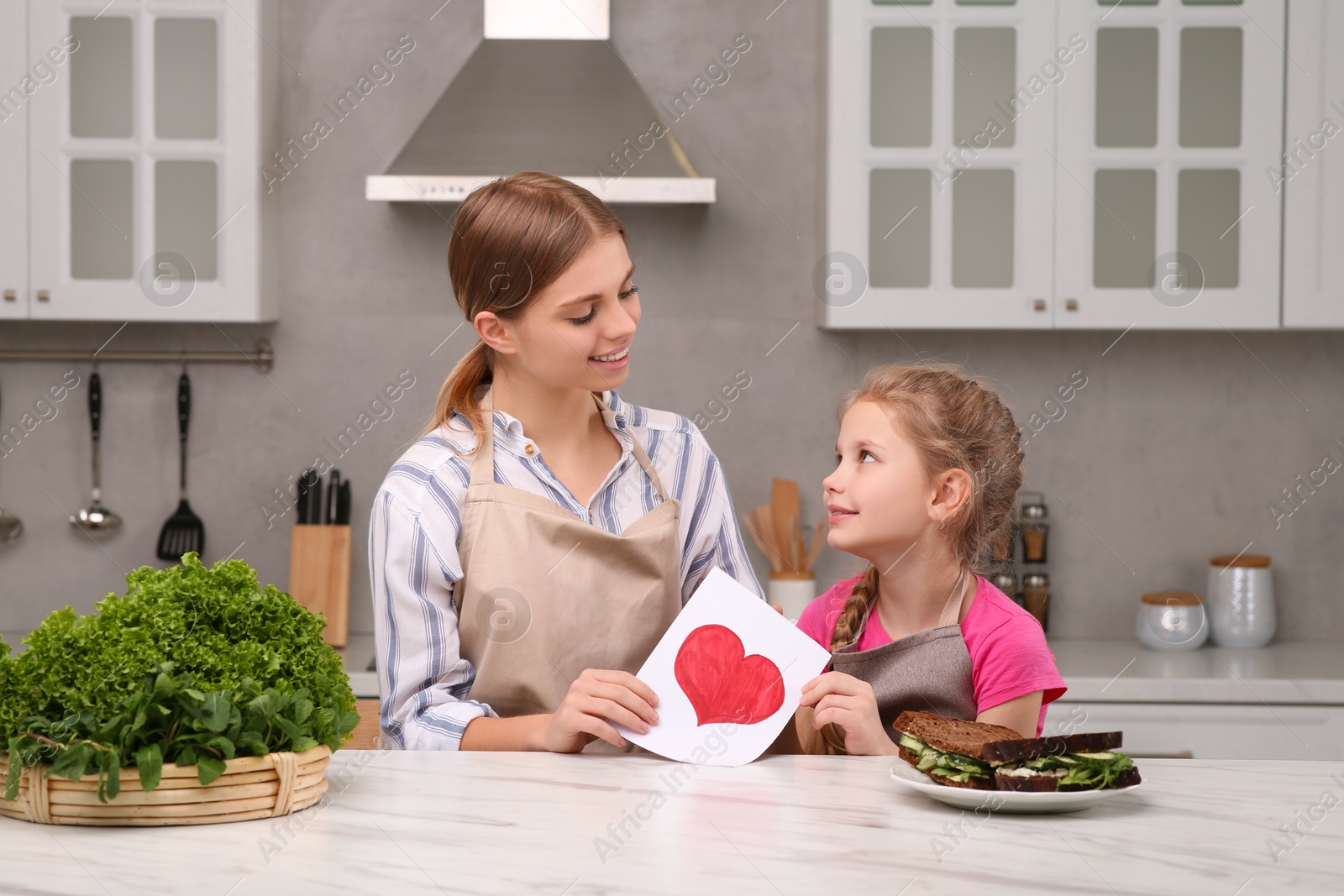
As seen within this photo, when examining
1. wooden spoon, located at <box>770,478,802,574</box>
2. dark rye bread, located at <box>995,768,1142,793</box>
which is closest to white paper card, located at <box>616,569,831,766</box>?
dark rye bread, located at <box>995,768,1142,793</box>

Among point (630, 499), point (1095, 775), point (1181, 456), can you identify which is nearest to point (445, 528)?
point (630, 499)

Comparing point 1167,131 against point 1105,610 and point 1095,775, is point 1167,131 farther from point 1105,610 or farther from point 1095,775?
point 1095,775

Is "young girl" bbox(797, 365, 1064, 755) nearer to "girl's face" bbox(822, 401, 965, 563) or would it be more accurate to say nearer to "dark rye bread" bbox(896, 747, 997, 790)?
"girl's face" bbox(822, 401, 965, 563)

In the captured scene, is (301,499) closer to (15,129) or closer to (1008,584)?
(15,129)

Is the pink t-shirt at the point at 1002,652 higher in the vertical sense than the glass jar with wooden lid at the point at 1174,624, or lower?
higher

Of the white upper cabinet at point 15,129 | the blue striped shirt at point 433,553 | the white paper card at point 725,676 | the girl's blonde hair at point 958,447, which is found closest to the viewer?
the white paper card at point 725,676

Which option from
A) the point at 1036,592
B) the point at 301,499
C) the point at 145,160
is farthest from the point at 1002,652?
the point at 145,160

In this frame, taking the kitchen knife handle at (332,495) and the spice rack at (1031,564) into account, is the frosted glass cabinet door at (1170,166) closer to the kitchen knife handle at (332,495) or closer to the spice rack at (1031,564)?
the spice rack at (1031,564)

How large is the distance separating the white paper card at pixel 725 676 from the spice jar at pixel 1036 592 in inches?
68.5

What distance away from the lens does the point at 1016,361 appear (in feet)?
8.89

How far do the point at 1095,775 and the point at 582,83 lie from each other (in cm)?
192

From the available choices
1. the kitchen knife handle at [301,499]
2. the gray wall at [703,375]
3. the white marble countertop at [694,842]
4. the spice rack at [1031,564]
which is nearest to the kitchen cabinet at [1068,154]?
the gray wall at [703,375]

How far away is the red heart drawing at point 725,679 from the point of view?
3.28 ft

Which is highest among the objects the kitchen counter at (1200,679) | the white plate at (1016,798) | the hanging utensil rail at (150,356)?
the hanging utensil rail at (150,356)
